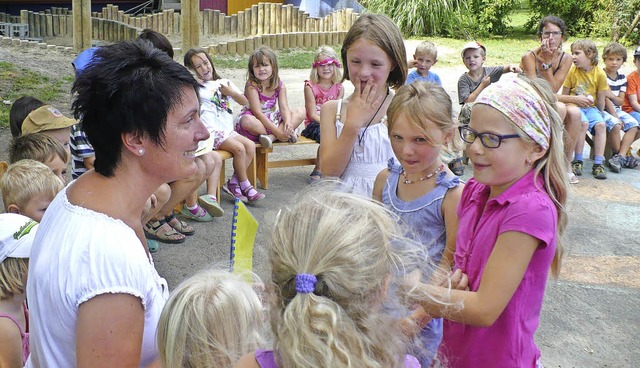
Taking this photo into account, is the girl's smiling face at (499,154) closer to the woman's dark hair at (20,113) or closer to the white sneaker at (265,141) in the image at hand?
the woman's dark hair at (20,113)

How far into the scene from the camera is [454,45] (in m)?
15.4

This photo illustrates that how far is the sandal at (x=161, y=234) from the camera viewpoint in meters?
5.23

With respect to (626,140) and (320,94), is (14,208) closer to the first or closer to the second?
(320,94)

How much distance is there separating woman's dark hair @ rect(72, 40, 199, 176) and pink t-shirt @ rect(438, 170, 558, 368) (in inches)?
39.8

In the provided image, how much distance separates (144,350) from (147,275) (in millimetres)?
260

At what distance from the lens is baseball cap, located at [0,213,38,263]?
104 inches

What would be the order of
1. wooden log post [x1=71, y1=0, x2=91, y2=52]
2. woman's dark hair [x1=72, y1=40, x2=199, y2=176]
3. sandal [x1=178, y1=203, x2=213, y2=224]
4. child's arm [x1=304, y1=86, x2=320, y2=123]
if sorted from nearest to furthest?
woman's dark hair [x1=72, y1=40, x2=199, y2=176] < sandal [x1=178, y1=203, x2=213, y2=224] < child's arm [x1=304, y1=86, x2=320, y2=123] < wooden log post [x1=71, y1=0, x2=91, y2=52]

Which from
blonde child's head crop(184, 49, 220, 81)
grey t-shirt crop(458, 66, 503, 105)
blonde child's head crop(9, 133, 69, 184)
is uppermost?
blonde child's head crop(184, 49, 220, 81)

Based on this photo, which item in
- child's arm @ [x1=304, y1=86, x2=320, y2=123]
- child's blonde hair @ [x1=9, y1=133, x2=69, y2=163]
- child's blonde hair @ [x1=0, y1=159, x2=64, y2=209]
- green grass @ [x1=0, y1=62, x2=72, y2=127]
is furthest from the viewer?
green grass @ [x1=0, y1=62, x2=72, y2=127]

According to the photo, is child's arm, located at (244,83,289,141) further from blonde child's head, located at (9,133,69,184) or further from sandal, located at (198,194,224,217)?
blonde child's head, located at (9,133,69,184)

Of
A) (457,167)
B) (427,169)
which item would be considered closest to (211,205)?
(457,167)

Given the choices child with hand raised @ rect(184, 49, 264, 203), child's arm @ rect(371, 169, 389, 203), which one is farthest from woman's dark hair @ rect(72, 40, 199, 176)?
child with hand raised @ rect(184, 49, 264, 203)

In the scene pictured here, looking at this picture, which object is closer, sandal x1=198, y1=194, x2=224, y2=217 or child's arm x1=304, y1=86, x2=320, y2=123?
sandal x1=198, y1=194, x2=224, y2=217

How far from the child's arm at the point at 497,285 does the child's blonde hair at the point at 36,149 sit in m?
2.58
